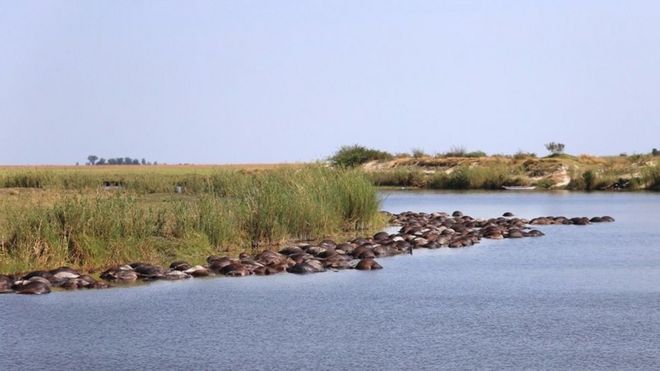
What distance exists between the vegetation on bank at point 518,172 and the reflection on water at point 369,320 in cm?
3266

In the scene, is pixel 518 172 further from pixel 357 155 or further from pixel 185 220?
pixel 185 220

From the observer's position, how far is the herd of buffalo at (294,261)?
14.8m

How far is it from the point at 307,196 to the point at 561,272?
6.96m

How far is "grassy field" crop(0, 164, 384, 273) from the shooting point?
16.3 m

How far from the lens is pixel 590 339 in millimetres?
11375

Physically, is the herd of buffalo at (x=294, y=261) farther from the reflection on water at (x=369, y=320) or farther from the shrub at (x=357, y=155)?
the shrub at (x=357, y=155)

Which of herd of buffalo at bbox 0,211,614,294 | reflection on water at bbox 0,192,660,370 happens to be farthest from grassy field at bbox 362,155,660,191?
reflection on water at bbox 0,192,660,370

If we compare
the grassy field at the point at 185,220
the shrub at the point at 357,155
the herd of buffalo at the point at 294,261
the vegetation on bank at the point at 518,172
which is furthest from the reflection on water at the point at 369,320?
the shrub at the point at 357,155

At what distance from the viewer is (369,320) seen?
12.5m

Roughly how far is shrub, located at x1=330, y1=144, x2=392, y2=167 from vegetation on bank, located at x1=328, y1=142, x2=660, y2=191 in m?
0.39

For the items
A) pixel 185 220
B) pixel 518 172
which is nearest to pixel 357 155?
pixel 518 172

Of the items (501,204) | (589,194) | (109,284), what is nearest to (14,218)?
(109,284)

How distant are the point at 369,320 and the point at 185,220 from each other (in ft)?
24.2

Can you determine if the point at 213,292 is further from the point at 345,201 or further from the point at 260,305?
the point at 345,201
